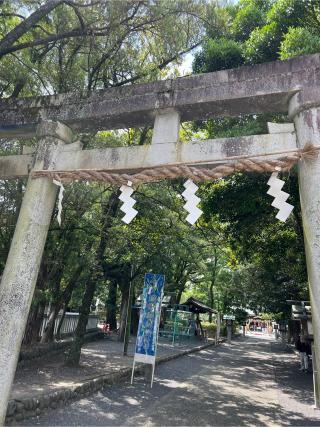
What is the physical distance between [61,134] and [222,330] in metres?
34.0

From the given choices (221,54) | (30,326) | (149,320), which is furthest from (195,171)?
(30,326)

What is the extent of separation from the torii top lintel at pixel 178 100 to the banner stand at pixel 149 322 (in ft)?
16.6

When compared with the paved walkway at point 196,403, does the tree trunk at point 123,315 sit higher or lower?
higher

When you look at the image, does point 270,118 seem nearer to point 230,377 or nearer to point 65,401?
point 65,401

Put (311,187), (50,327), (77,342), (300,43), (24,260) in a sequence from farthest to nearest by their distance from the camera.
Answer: (50,327), (77,342), (300,43), (24,260), (311,187)

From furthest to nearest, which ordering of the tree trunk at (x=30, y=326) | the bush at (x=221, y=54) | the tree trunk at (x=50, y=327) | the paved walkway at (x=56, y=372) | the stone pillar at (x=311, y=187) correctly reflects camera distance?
the tree trunk at (x=50, y=327) < the tree trunk at (x=30, y=326) < the bush at (x=221, y=54) < the paved walkway at (x=56, y=372) < the stone pillar at (x=311, y=187)

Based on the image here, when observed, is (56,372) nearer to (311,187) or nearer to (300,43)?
(311,187)

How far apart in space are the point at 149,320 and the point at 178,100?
6218 mm

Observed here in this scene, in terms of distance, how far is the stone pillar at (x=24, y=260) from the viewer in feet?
14.6

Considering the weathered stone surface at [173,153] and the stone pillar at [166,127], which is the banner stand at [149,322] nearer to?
the weathered stone surface at [173,153]

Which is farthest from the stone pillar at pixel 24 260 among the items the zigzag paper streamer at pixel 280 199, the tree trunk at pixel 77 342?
the tree trunk at pixel 77 342

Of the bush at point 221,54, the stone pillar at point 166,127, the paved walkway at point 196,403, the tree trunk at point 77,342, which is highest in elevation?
the bush at point 221,54

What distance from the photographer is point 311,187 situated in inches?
155

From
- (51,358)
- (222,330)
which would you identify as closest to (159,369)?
(51,358)
